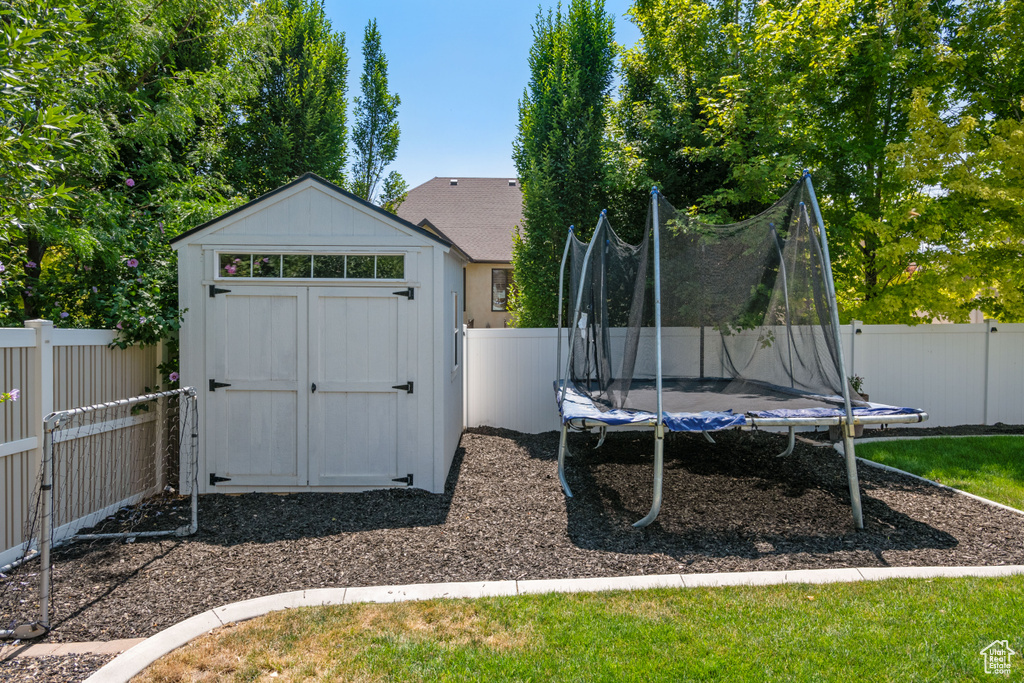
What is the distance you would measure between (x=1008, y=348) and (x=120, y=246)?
37.9 ft

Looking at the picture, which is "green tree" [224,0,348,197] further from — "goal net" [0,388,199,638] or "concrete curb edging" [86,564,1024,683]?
"concrete curb edging" [86,564,1024,683]

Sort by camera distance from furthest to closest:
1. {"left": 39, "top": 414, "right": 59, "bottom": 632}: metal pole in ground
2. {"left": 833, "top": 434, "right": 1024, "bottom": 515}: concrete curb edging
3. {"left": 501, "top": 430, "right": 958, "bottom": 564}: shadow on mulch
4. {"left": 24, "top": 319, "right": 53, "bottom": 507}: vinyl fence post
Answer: {"left": 833, "top": 434, "right": 1024, "bottom": 515}: concrete curb edging → {"left": 501, "top": 430, "right": 958, "bottom": 564}: shadow on mulch → {"left": 24, "top": 319, "right": 53, "bottom": 507}: vinyl fence post → {"left": 39, "top": 414, "right": 59, "bottom": 632}: metal pole in ground

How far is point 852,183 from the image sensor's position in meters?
9.13

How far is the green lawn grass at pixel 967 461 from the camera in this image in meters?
5.66

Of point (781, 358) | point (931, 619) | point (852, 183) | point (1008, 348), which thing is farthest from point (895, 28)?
point (931, 619)

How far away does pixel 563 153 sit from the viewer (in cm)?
941

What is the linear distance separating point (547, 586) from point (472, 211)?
17201 mm

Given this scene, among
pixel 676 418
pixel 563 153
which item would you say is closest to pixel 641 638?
pixel 676 418

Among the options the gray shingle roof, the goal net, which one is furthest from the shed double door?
the gray shingle roof

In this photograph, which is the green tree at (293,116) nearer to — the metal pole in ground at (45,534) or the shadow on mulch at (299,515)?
the shadow on mulch at (299,515)

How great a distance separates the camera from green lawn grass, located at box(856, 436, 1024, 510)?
Result: 18.6ft

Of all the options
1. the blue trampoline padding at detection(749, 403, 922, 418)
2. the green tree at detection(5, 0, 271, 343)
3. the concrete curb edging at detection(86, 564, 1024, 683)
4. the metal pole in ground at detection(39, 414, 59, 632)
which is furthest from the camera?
the green tree at detection(5, 0, 271, 343)

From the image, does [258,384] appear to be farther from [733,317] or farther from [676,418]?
[733,317]

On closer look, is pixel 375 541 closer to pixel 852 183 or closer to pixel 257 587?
pixel 257 587
